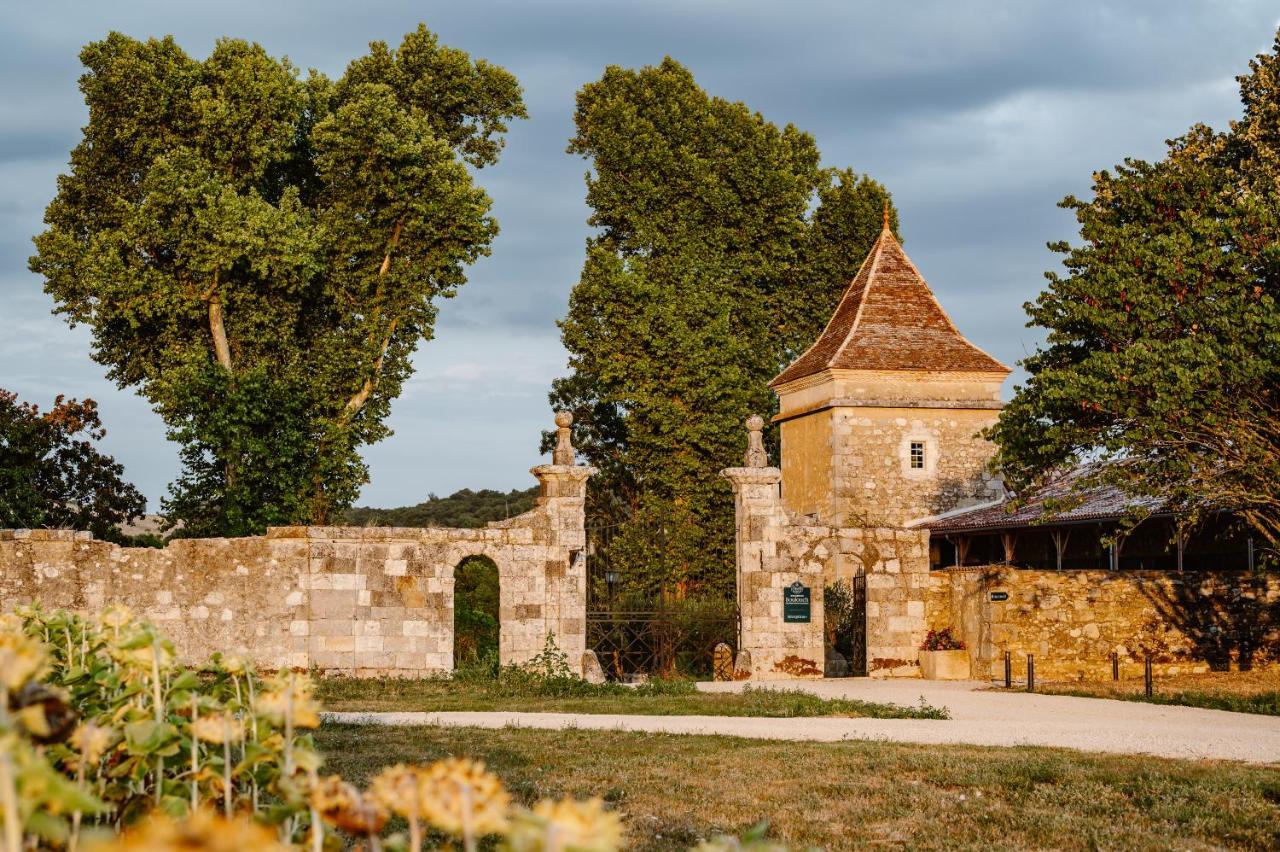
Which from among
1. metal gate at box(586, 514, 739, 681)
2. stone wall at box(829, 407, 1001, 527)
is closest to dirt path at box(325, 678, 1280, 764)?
metal gate at box(586, 514, 739, 681)

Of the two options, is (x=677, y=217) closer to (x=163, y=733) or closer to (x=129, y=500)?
(x=129, y=500)

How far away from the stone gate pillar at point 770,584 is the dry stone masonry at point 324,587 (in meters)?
2.26

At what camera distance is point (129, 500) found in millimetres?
27141

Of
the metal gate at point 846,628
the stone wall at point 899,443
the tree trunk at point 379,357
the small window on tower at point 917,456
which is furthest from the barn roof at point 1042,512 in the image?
the tree trunk at point 379,357

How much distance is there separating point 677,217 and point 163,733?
34.6 metres

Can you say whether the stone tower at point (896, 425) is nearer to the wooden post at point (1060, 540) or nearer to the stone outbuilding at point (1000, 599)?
the wooden post at point (1060, 540)

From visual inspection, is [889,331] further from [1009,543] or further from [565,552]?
[565,552]

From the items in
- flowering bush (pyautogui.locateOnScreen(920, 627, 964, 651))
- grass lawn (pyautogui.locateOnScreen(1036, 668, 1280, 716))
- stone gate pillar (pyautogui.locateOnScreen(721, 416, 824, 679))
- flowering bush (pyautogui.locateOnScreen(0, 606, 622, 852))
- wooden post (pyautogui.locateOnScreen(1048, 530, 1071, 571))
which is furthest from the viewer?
wooden post (pyautogui.locateOnScreen(1048, 530, 1071, 571))

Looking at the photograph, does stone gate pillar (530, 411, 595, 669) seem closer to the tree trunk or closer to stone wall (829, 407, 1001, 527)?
the tree trunk

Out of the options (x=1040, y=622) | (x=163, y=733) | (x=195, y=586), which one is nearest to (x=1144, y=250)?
(x=1040, y=622)

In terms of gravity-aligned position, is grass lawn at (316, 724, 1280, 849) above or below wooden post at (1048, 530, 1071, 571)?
below

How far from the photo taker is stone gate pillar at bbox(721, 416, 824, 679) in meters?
18.5

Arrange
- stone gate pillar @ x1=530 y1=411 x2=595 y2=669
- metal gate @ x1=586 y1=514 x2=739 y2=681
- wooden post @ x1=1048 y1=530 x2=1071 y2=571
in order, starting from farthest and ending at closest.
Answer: wooden post @ x1=1048 y1=530 x2=1071 y2=571 < metal gate @ x1=586 y1=514 x2=739 y2=681 < stone gate pillar @ x1=530 y1=411 x2=595 y2=669

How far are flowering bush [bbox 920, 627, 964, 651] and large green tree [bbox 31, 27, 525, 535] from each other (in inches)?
505
